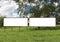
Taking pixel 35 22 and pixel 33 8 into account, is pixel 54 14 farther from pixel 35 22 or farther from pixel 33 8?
pixel 35 22

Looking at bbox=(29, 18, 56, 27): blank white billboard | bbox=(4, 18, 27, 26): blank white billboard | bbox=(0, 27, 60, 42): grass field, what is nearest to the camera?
bbox=(0, 27, 60, 42): grass field

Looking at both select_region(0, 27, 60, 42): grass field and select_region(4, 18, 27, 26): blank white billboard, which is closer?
Result: select_region(0, 27, 60, 42): grass field

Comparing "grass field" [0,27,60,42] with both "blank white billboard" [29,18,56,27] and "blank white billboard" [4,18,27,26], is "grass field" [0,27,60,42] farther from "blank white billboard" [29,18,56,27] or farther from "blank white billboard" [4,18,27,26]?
"blank white billboard" [29,18,56,27]

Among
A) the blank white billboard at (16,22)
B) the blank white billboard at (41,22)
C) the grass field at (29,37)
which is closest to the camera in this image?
the grass field at (29,37)

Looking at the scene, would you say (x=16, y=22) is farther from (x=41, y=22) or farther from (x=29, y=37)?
(x=29, y=37)

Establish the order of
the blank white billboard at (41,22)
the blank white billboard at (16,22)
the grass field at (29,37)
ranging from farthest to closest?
1. the blank white billboard at (41,22)
2. the blank white billboard at (16,22)
3. the grass field at (29,37)

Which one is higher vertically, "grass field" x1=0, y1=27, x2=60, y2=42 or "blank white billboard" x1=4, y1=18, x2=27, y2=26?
"blank white billboard" x1=4, y1=18, x2=27, y2=26

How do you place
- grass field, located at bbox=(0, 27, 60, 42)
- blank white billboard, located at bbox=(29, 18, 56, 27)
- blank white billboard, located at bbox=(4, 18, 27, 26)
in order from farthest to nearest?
blank white billboard, located at bbox=(29, 18, 56, 27) < blank white billboard, located at bbox=(4, 18, 27, 26) < grass field, located at bbox=(0, 27, 60, 42)

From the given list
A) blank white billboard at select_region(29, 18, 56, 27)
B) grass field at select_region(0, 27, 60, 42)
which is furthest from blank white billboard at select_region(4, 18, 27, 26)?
grass field at select_region(0, 27, 60, 42)

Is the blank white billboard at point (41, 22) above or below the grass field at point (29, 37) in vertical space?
above

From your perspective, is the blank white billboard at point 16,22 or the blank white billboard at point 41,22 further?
the blank white billboard at point 41,22

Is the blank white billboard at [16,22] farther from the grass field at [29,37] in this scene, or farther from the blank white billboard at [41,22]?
the grass field at [29,37]

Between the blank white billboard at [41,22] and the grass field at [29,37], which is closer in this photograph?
the grass field at [29,37]

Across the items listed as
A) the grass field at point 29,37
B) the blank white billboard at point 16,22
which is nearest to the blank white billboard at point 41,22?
the blank white billboard at point 16,22
